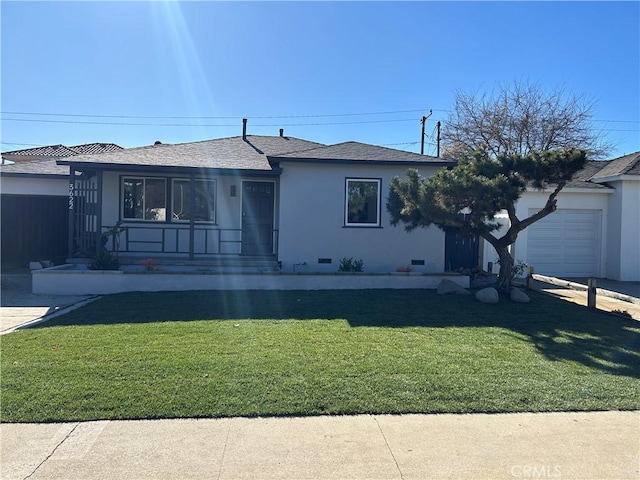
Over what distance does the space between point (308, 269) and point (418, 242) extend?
3.18m

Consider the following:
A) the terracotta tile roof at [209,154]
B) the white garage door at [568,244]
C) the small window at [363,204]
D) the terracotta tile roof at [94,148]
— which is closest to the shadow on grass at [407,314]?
the small window at [363,204]

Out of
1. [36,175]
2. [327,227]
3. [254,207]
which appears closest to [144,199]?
[254,207]

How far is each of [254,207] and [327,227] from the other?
107 inches

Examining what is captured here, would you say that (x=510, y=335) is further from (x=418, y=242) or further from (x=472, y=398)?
(x=418, y=242)

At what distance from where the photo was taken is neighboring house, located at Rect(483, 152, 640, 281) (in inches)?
537

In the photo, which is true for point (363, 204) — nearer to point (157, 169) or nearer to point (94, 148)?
point (157, 169)

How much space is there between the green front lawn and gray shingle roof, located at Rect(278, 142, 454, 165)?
4.51 m

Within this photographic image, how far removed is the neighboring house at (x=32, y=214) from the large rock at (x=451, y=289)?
11.7 m

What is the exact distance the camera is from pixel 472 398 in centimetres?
438

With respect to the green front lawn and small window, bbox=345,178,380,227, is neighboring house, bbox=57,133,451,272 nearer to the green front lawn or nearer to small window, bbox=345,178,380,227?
small window, bbox=345,178,380,227

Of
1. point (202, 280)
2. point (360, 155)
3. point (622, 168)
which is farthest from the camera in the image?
point (622, 168)

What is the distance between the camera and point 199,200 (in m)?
13.2

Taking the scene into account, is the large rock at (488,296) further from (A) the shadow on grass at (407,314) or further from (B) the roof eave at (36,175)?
(B) the roof eave at (36,175)

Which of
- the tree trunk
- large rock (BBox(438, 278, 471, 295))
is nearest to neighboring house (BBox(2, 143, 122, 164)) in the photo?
large rock (BBox(438, 278, 471, 295))
